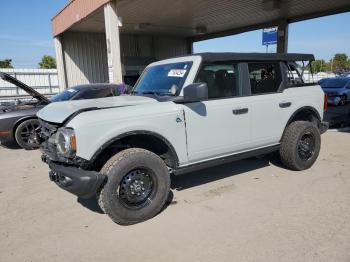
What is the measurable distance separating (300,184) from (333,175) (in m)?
0.74

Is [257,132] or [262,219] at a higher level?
[257,132]

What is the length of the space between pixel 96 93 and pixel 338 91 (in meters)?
12.1

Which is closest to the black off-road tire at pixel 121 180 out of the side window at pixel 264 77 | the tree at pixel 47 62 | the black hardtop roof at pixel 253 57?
the black hardtop roof at pixel 253 57

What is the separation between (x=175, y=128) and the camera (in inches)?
152

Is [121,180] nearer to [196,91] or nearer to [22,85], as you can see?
[196,91]

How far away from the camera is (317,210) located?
3.81 metres

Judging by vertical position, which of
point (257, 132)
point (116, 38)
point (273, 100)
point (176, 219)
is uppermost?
point (116, 38)

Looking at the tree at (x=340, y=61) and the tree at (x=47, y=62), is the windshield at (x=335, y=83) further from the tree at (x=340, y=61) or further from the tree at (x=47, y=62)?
the tree at (x=340, y=61)

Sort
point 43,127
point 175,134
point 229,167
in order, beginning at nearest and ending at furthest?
point 175,134 → point 43,127 → point 229,167

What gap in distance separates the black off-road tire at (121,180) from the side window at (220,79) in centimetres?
126

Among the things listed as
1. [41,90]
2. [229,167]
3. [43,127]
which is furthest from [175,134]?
[41,90]

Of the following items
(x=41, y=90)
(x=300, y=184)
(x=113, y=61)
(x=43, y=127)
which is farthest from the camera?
(x=41, y=90)

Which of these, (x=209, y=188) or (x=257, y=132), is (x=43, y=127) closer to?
(x=209, y=188)

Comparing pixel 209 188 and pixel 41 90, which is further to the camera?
pixel 41 90
